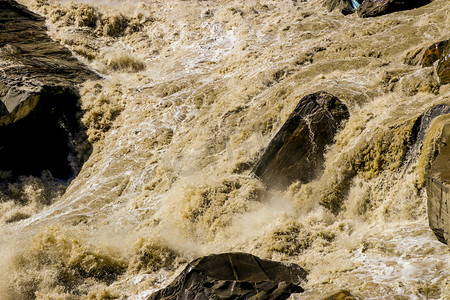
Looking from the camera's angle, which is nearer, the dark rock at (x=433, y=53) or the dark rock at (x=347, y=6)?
the dark rock at (x=433, y=53)

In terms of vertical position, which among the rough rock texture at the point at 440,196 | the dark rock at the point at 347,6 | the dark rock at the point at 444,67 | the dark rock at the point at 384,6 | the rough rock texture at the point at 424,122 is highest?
the dark rock at the point at 347,6

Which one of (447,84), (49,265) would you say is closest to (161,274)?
(49,265)

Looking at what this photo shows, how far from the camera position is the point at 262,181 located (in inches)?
281

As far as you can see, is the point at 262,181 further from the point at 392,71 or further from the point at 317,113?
the point at 392,71

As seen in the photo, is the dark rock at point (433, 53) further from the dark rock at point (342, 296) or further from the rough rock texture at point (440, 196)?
the dark rock at point (342, 296)

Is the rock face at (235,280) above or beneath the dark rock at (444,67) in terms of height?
beneath

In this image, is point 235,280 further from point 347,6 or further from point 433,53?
point 347,6

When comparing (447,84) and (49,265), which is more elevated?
(447,84)

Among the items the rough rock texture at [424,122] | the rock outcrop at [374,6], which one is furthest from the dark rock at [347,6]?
the rough rock texture at [424,122]

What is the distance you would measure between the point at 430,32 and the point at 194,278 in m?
8.66

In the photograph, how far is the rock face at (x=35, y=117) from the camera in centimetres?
1034

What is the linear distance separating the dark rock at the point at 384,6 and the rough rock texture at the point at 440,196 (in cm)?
818

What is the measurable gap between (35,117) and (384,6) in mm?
10724

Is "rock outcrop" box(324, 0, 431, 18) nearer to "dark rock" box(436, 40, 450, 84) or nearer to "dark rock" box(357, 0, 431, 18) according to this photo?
"dark rock" box(357, 0, 431, 18)
